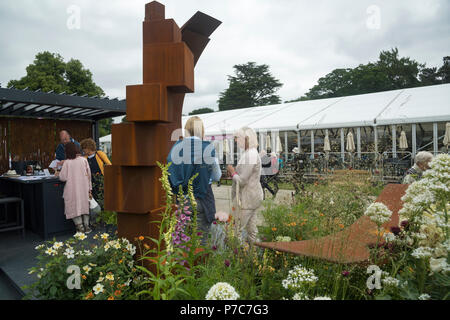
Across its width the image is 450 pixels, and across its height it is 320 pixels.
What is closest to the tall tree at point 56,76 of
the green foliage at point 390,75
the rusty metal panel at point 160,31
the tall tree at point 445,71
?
the rusty metal panel at point 160,31

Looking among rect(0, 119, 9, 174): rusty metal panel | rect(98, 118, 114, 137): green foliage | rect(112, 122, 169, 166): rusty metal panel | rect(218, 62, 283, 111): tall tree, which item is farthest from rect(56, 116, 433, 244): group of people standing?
rect(218, 62, 283, 111): tall tree

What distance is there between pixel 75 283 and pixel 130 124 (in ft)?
3.65

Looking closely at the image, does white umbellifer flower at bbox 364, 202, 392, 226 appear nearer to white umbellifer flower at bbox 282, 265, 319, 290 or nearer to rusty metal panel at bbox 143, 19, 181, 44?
white umbellifer flower at bbox 282, 265, 319, 290

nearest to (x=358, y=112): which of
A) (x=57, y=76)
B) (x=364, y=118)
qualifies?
(x=364, y=118)

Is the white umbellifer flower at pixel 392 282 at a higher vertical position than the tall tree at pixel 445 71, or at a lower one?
lower

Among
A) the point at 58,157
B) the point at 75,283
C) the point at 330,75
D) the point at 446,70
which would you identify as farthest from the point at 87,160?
the point at 330,75

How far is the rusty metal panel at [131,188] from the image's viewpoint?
85.8 inches

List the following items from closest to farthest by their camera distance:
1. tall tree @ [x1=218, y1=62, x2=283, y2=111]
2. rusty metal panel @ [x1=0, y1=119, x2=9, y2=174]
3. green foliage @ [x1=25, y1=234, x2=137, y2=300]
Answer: green foliage @ [x1=25, y1=234, x2=137, y2=300]
rusty metal panel @ [x1=0, y1=119, x2=9, y2=174]
tall tree @ [x1=218, y1=62, x2=283, y2=111]

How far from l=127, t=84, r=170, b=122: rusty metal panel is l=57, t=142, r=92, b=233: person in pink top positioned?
303cm

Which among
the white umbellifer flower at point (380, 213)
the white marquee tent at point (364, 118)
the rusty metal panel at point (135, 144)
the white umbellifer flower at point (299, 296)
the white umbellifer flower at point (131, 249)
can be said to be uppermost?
the white marquee tent at point (364, 118)

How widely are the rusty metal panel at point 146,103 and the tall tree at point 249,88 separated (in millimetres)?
40251

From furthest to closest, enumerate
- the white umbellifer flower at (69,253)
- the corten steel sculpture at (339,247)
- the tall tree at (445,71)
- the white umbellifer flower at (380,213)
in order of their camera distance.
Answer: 1. the tall tree at (445,71)
2. the white umbellifer flower at (69,253)
3. the corten steel sculpture at (339,247)
4. the white umbellifer flower at (380,213)

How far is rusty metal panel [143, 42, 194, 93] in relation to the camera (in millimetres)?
2135

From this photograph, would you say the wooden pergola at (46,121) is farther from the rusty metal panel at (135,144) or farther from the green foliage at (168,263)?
the green foliage at (168,263)
